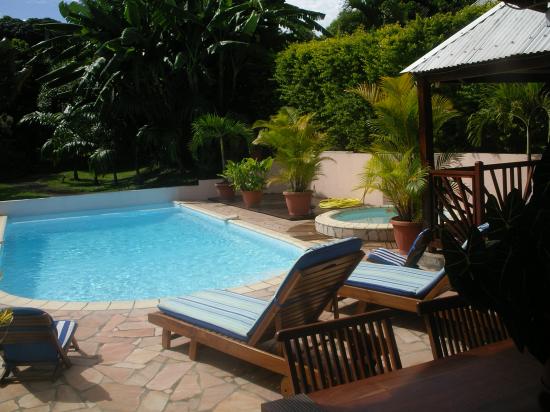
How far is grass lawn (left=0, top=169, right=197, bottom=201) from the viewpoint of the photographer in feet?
68.9

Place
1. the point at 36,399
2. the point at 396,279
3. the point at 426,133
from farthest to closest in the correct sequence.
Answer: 1. the point at 426,133
2. the point at 396,279
3. the point at 36,399

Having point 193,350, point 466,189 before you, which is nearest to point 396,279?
point 193,350

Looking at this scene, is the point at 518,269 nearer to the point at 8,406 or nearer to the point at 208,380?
the point at 208,380

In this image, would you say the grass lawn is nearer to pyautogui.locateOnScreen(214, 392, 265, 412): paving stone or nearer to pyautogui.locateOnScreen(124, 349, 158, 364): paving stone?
pyautogui.locateOnScreen(124, 349, 158, 364): paving stone

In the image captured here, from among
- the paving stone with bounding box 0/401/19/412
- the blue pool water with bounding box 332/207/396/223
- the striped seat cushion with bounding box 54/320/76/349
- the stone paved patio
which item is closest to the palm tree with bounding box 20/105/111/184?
the blue pool water with bounding box 332/207/396/223

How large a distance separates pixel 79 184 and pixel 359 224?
16295mm

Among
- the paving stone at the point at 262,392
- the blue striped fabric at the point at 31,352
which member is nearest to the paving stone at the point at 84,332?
the blue striped fabric at the point at 31,352

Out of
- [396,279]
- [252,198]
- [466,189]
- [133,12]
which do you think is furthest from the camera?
[133,12]

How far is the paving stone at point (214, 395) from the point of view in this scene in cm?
414

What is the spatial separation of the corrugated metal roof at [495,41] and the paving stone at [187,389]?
5.01m

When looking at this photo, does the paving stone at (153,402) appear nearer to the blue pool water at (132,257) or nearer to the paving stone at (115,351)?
the paving stone at (115,351)

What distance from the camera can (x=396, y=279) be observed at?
5613mm

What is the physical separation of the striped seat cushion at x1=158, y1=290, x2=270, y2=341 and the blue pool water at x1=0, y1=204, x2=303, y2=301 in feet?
10.0

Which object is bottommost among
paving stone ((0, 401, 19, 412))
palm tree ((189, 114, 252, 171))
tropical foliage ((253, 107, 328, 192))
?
paving stone ((0, 401, 19, 412))
